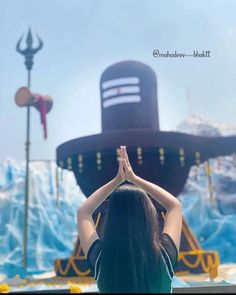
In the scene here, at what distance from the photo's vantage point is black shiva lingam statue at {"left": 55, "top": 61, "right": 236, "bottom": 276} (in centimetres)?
596

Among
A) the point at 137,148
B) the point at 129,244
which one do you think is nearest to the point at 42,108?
the point at 137,148

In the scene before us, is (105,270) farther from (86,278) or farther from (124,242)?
(86,278)

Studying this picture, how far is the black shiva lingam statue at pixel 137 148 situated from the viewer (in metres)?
5.96

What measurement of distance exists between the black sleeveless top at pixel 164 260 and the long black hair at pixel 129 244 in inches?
0.6

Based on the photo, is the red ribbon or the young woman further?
the red ribbon

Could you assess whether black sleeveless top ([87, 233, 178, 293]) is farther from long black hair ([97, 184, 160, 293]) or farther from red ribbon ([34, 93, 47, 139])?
red ribbon ([34, 93, 47, 139])

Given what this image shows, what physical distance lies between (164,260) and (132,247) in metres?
0.10

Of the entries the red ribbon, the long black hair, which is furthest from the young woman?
the red ribbon

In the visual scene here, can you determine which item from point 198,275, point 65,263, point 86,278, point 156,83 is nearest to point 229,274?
point 198,275

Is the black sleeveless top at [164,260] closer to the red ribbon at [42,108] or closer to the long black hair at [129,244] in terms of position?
the long black hair at [129,244]

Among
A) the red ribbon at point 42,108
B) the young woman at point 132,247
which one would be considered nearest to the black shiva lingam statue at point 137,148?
the red ribbon at point 42,108

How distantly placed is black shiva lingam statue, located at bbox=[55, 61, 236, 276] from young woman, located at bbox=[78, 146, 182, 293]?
183 inches

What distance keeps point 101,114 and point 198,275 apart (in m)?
2.93

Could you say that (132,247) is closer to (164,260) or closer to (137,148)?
(164,260)
